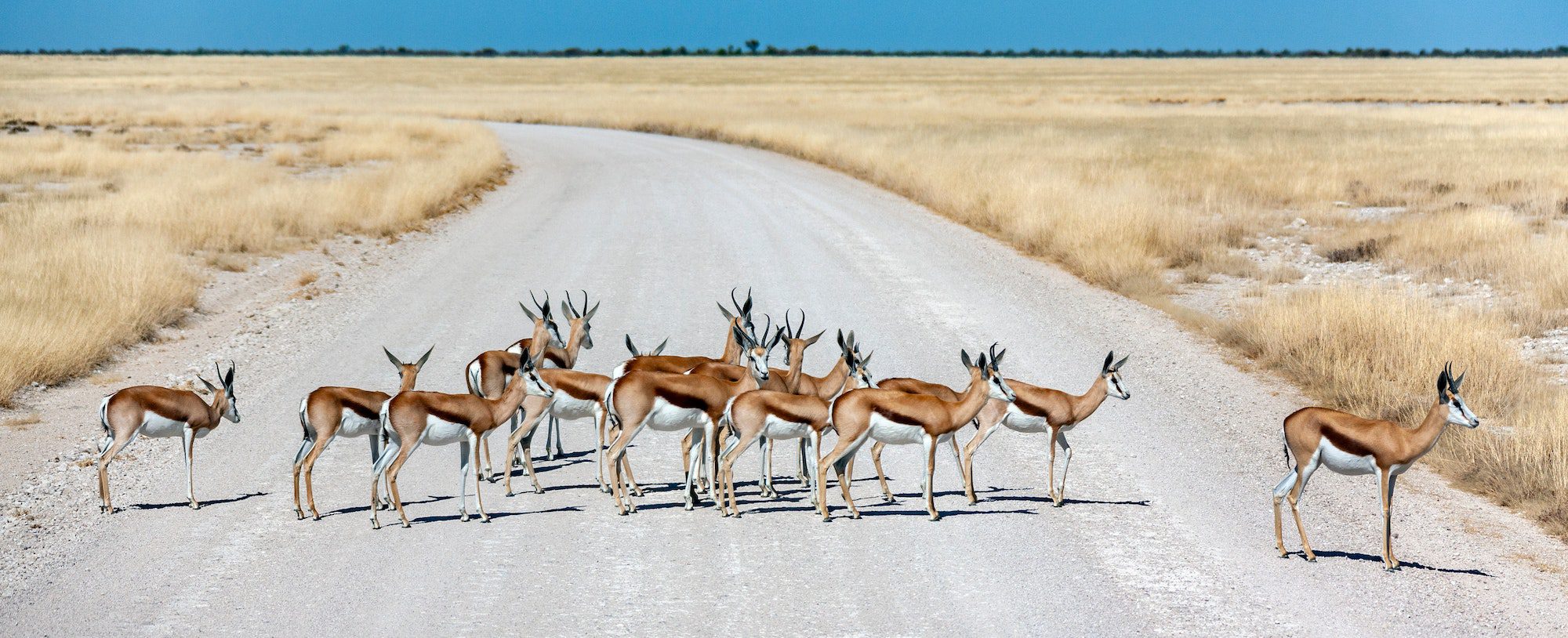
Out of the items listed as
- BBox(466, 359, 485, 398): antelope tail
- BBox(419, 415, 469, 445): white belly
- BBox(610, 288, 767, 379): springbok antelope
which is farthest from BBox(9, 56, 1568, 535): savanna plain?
BBox(610, 288, 767, 379): springbok antelope

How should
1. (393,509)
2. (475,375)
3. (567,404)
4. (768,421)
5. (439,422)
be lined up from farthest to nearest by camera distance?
(475,375), (567,404), (393,509), (768,421), (439,422)

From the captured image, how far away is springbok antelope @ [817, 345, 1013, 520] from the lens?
8.62m

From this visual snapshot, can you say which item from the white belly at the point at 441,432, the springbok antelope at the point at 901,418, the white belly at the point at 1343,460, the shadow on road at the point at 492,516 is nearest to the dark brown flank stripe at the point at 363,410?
the white belly at the point at 441,432

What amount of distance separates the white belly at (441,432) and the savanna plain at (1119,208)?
16.4 ft

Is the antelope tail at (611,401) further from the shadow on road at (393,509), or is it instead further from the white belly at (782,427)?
the shadow on road at (393,509)

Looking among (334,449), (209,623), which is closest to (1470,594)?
(209,623)

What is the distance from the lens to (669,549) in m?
8.07

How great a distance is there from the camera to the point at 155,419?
9000mm

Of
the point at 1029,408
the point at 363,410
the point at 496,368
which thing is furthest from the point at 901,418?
the point at 363,410

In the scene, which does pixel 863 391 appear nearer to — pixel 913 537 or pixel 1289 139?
pixel 913 537

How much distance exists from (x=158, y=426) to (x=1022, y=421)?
6021 millimetres

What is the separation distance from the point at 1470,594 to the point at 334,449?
26.4ft

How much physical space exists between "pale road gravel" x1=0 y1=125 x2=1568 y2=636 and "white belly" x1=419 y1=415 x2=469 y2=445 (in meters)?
0.54

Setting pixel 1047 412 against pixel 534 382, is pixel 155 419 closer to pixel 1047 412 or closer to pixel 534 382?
pixel 534 382
